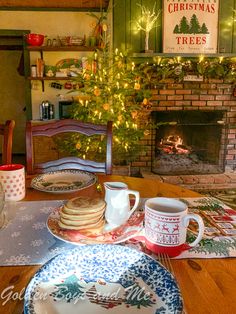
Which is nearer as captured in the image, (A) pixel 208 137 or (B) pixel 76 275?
(B) pixel 76 275

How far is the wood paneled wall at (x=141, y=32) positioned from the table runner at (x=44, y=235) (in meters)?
2.78

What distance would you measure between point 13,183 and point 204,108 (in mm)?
3074

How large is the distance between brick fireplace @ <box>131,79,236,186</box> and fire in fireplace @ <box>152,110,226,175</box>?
0.01 meters

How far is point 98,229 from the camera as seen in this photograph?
833 mm

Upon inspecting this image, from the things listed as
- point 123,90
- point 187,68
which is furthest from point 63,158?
point 187,68

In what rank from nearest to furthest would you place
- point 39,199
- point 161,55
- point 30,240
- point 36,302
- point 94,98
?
1. point 36,302
2. point 30,240
3. point 39,199
4. point 94,98
5. point 161,55

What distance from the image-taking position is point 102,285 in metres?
0.65

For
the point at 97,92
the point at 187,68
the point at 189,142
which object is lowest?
the point at 189,142

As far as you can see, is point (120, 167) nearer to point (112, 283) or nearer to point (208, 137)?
point (208, 137)

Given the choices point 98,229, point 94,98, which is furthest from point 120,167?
point 98,229

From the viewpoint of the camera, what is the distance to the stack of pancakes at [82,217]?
82cm

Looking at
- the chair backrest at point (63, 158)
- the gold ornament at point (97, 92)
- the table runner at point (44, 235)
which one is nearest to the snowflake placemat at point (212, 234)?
the table runner at point (44, 235)

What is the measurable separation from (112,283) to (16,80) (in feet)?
18.3

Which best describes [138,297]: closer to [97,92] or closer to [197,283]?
[197,283]
